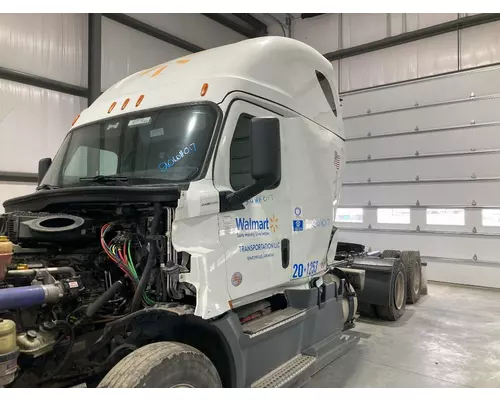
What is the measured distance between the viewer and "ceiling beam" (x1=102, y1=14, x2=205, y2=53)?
8977mm

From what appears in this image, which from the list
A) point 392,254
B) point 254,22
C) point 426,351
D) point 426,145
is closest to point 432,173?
point 426,145

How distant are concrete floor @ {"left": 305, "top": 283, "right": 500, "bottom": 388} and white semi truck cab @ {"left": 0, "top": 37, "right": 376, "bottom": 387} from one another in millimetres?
920

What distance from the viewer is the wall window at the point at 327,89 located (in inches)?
176

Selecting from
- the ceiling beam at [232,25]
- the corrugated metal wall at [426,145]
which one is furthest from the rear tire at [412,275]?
the ceiling beam at [232,25]

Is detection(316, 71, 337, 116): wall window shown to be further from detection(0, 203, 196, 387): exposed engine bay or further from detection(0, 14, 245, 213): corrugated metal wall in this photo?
detection(0, 14, 245, 213): corrugated metal wall

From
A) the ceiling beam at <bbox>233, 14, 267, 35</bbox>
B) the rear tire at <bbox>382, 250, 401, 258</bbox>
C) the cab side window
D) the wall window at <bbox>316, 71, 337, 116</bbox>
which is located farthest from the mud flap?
the ceiling beam at <bbox>233, 14, 267, 35</bbox>

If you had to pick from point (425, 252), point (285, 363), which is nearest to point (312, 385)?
point (285, 363)

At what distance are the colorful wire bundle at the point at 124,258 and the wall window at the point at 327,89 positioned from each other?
9.22 feet

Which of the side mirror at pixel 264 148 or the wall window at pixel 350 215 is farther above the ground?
the side mirror at pixel 264 148

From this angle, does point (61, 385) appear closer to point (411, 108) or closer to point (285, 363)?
point (285, 363)

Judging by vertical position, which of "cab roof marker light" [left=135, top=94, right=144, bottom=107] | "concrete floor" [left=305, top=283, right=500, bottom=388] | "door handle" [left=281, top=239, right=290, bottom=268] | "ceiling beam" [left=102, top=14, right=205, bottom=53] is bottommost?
"concrete floor" [left=305, top=283, right=500, bottom=388]

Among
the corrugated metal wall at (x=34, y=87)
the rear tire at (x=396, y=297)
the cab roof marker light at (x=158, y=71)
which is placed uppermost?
the corrugated metal wall at (x=34, y=87)

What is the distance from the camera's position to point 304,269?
3846 millimetres

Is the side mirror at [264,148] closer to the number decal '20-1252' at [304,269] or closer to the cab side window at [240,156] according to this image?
the cab side window at [240,156]
